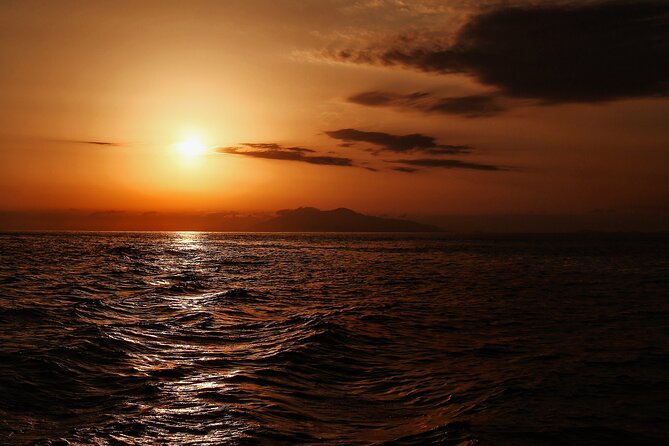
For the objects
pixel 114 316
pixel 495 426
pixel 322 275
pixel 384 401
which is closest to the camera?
pixel 495 426

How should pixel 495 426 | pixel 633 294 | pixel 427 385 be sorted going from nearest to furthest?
pixel 495 426 < pixel 427 385 < pixel 633 294

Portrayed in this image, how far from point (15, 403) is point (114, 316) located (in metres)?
11.4

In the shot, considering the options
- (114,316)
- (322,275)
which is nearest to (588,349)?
(114,316)

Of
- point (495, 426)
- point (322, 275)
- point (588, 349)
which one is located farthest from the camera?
point (322, 275)

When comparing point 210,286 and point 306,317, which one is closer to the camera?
point 306,317

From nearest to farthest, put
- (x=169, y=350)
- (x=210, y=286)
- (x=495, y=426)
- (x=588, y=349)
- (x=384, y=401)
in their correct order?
1. (x=495, y=426)
2. (x=384, y=401)
3. (x=169, y=350)
4. (x=588, y=349)
5. (x=210, y=286)

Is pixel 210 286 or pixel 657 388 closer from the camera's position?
pixel 657 388

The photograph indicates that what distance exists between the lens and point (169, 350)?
1585 cm

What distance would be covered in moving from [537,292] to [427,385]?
79.8 ft

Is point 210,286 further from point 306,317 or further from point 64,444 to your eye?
point 64,444

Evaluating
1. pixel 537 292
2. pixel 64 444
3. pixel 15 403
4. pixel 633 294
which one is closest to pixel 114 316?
pixel 15 403

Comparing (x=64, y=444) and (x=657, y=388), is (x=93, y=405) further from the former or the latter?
(x=657, y=388)

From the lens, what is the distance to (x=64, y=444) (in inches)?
326

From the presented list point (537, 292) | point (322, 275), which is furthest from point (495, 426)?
point (322, 275)
